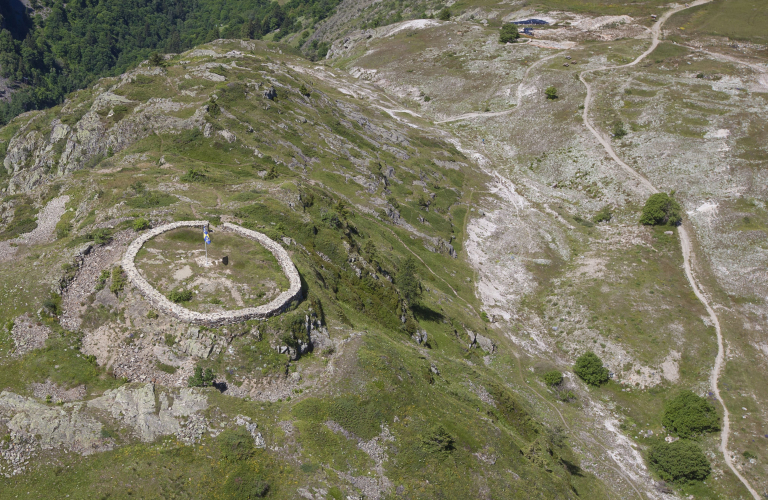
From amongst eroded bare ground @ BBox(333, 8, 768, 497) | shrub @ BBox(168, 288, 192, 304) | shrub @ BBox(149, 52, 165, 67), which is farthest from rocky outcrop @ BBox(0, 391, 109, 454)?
shrub @ BBox(149, 52, 165, 67)

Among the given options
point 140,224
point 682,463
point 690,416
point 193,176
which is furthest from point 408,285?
point 690,416

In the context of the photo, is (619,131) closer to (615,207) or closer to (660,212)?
(615,207)

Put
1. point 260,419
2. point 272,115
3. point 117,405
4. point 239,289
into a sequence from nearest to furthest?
point 117,405, point 260,419, point 239,289, point 272,115

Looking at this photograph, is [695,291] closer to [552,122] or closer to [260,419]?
[552,122]

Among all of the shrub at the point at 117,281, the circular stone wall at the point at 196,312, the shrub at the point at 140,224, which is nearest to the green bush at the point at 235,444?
the circular stone wall at the point at 196,312

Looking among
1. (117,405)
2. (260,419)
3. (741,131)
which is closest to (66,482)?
(117,405)

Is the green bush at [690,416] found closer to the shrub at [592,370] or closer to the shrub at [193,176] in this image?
the shrub at [592,370]
